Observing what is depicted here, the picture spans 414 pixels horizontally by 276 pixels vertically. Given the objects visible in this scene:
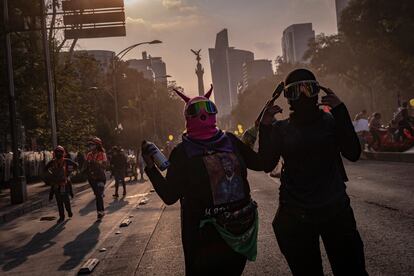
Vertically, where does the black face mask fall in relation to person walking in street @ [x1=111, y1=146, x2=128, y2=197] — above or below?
above

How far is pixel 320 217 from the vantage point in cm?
333

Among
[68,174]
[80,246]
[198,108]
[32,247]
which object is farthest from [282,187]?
[68,174]

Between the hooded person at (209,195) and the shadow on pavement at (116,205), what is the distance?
37.4 ft

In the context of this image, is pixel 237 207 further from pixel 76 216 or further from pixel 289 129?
pixel 76 216

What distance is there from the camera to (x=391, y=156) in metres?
22.8

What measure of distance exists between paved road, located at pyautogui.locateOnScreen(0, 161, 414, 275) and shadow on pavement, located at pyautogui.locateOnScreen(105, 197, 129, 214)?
9 cm

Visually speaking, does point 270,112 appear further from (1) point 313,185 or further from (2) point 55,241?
(2) point 55,241

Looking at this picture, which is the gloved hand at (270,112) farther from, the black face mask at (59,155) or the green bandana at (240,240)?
the black face mask at (59,155)

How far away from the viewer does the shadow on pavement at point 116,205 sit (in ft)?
49.4

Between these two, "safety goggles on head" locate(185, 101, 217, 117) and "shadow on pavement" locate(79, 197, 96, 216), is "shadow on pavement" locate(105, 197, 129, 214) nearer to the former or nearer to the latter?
"shadow on pavement" locate(79, 197, 96, 216)

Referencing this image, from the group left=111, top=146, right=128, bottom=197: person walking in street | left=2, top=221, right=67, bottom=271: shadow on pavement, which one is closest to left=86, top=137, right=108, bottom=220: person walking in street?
left=2, top=221, right=67, bottom=271: shadow on pavement

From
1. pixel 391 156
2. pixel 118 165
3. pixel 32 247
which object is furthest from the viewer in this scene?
pixel 391 156

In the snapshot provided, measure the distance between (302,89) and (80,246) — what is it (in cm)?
676

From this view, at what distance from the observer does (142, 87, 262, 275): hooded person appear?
11.1ft
